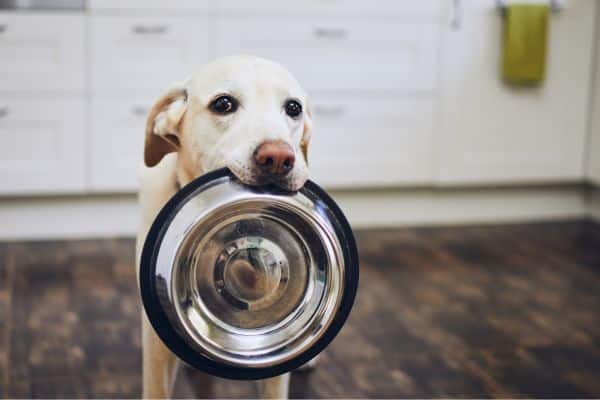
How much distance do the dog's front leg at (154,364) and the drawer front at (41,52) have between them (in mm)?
1829

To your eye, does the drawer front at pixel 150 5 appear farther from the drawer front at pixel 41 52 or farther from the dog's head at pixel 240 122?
the dog's head at pixel 240 122

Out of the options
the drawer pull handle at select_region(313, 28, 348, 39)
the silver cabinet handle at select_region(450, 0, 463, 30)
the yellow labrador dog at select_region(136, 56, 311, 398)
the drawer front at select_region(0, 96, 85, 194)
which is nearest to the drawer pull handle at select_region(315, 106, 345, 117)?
the drawer pull handle at select_region(313, 28, 348, 39)

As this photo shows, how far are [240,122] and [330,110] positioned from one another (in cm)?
205

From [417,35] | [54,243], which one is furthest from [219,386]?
[417,35]

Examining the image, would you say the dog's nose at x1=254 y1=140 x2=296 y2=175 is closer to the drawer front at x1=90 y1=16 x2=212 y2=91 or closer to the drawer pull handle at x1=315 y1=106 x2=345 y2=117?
the drawer front at x1=90 y1=16 x2=212 y2=91

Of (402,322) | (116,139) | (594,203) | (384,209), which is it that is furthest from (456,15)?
(402,322)

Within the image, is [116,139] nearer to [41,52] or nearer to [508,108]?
[41,52]

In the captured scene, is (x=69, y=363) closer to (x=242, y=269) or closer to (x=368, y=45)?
(x=242, y=269)

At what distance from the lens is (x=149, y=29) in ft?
10.2

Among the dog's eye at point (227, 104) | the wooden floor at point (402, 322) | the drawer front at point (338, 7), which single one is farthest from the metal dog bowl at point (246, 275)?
the drawer front at point (338, 7)

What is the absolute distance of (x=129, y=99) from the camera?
3.13m

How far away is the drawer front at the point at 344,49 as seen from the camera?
3195mm

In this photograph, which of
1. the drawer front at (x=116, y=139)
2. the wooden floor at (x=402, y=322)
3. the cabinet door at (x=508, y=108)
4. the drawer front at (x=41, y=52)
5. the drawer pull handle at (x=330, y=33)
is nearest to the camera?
the wooden floor at (x=402, y=322)

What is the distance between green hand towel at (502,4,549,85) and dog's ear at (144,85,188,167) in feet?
7.07
